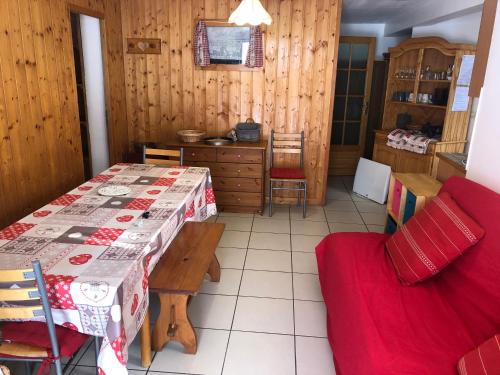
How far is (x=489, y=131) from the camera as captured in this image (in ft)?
7.52

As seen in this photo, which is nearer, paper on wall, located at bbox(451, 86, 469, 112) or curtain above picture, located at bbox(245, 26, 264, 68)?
paper on wall, located at bbox(451, 86, 469, 112)

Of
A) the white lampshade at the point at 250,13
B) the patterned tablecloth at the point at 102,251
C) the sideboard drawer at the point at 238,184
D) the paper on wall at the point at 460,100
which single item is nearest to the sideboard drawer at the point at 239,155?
the sideboard drawer at the point at 238,184

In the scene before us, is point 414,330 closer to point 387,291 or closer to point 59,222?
point 387,291

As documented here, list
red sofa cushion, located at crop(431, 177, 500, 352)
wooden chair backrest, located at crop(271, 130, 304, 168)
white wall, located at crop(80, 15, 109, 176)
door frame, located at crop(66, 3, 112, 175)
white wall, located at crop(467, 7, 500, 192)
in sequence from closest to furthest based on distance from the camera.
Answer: red sofa cushion, located at crop(431, 177, 500, 352) < white wall, located at crop(467, 7, 500, 192) < door frame, located at crop(66, 3, 112, 175) < white wall, located at crop(80, 15, 109, 176) < wooden chair backrest, located at crop(271, 130, 304, 168)

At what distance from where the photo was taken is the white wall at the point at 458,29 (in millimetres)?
3908

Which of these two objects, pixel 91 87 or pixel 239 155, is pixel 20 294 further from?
pixel 91 87

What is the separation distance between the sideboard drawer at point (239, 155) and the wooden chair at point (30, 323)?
2616mm

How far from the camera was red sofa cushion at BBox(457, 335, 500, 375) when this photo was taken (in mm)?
1294

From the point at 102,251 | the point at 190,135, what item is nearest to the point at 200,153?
the point at 190,135

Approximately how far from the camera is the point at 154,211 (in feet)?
7.03

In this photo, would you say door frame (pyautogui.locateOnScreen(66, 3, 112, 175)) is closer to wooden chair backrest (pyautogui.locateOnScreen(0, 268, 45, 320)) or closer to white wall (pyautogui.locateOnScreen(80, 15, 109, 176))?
white wall (pyautogui.locateOnScreen(80, 15, 109, 176))

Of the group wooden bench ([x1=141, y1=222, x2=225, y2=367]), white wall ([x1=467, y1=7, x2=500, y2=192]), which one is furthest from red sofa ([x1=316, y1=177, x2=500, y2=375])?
wooden bench ([x1=141, y1=222, x2=225, y2=367])

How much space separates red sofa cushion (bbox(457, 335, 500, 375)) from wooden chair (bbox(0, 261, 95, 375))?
1.47 meters

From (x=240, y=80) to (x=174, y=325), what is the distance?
2.85 meters
